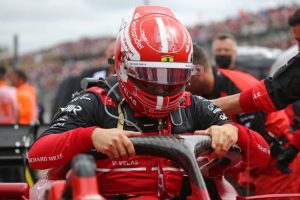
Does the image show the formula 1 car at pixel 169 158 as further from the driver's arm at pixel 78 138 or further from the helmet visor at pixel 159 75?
the helmet visor at pixel 159 75

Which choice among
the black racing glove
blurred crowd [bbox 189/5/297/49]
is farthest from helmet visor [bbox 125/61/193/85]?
blurred crowd [bbox 189/5/297/49]

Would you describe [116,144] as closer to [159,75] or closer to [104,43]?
[159,75]

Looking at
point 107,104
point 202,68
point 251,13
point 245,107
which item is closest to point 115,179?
point 107,104

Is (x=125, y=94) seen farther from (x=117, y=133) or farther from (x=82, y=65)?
(x=82, y=65)

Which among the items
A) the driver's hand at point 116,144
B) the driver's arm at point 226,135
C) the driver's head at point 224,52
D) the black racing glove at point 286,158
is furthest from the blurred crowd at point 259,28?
the driver's hand at point 116,144

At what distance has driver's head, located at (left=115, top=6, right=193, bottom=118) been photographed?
107 inches

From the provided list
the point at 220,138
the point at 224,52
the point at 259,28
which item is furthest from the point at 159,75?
the point at 259,28

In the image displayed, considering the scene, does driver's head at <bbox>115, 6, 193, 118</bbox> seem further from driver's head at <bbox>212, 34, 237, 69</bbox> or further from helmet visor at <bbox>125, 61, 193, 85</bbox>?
driver's head at <bbox>212, 34, 237, 69</bbox>

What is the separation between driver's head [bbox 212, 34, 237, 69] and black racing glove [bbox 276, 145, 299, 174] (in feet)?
6.68

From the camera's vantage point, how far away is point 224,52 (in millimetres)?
6285

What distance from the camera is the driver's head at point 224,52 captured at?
6164mm

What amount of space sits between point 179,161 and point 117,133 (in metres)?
0.28

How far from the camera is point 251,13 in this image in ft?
78.1

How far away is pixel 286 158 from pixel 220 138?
168cm
